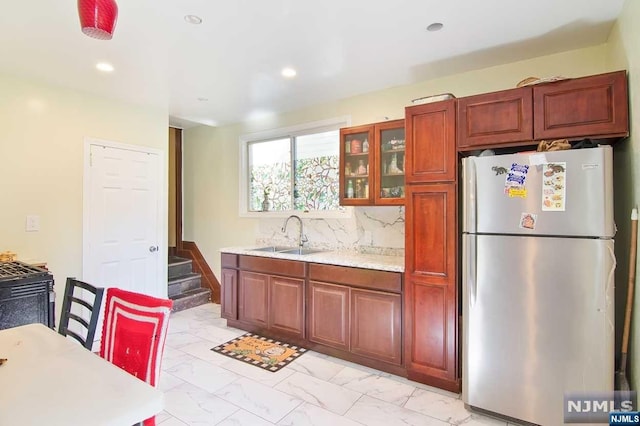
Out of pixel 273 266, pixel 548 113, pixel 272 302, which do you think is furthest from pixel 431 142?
pixel 272 302

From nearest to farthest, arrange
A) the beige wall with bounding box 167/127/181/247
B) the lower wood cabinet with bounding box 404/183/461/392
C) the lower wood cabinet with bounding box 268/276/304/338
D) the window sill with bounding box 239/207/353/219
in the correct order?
the lower wood cabinet with bounding box 404/183/461/392
the lower wood cabinet with bounding box 268/276/304/338
the window sill with bounding box 239/207/353/219
the beige wall with bounding box 167/127/181/247

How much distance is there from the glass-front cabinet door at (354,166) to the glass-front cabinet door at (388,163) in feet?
0.39

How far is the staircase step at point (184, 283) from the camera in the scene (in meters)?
4.65

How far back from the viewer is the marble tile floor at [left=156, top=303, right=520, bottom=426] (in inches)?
86.3

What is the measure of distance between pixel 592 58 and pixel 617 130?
3.00ft

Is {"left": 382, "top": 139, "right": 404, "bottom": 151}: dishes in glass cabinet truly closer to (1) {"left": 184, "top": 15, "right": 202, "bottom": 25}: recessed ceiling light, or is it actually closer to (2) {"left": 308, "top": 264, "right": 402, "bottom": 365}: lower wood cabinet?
(2) {"left": 308, "top": 264, "right": 402, "bottom": 365}: lower wood cabinet

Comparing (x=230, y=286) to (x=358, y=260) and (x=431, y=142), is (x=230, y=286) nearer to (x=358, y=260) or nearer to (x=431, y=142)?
(x=358, y=260)

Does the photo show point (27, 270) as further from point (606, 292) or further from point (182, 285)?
point (606, 292)

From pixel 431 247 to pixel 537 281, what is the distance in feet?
2.37

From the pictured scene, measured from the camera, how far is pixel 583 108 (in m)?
2.09

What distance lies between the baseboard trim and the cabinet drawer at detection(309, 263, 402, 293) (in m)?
2.27

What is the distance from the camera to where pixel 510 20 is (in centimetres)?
219

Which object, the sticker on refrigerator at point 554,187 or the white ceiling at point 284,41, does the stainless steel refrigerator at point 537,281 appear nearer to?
the sticker on refrigerator at point 554,187
